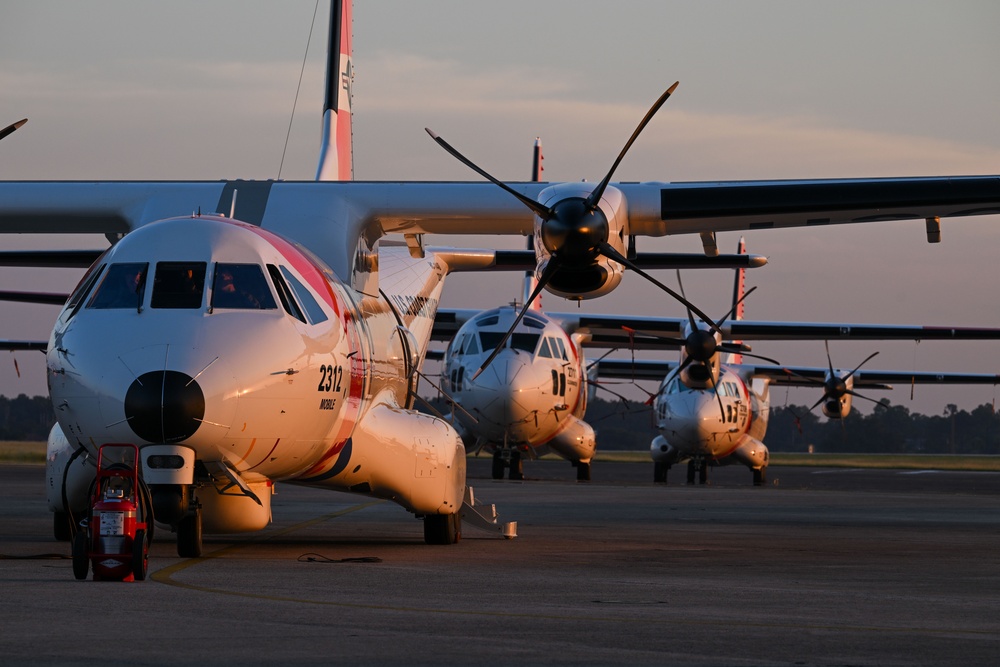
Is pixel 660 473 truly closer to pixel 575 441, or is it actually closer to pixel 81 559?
pixel 575 441

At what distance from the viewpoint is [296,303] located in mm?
10805

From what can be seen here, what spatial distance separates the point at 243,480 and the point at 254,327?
4.21ft

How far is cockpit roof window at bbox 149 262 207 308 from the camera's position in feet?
32.7

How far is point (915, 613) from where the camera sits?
7.39 meters

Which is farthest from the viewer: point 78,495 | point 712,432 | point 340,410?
point 712,432

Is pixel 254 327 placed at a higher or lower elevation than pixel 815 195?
lower

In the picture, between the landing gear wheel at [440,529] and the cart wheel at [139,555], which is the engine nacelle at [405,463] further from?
the cart wheel at [139,555]

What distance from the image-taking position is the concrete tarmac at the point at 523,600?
5.78m

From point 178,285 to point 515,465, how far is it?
23254mm

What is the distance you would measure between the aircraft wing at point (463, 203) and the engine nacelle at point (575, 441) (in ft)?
58.9

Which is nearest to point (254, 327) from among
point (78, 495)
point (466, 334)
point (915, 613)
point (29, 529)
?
point (78, 495)

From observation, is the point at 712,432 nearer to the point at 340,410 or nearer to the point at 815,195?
the point at 815,195

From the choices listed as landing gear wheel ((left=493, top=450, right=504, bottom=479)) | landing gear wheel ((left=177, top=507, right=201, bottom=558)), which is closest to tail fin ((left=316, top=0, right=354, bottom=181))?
landing gear wheel ((left=177, top=507, right=201, bottom=558))

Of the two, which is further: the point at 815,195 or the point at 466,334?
the point at 466,334
